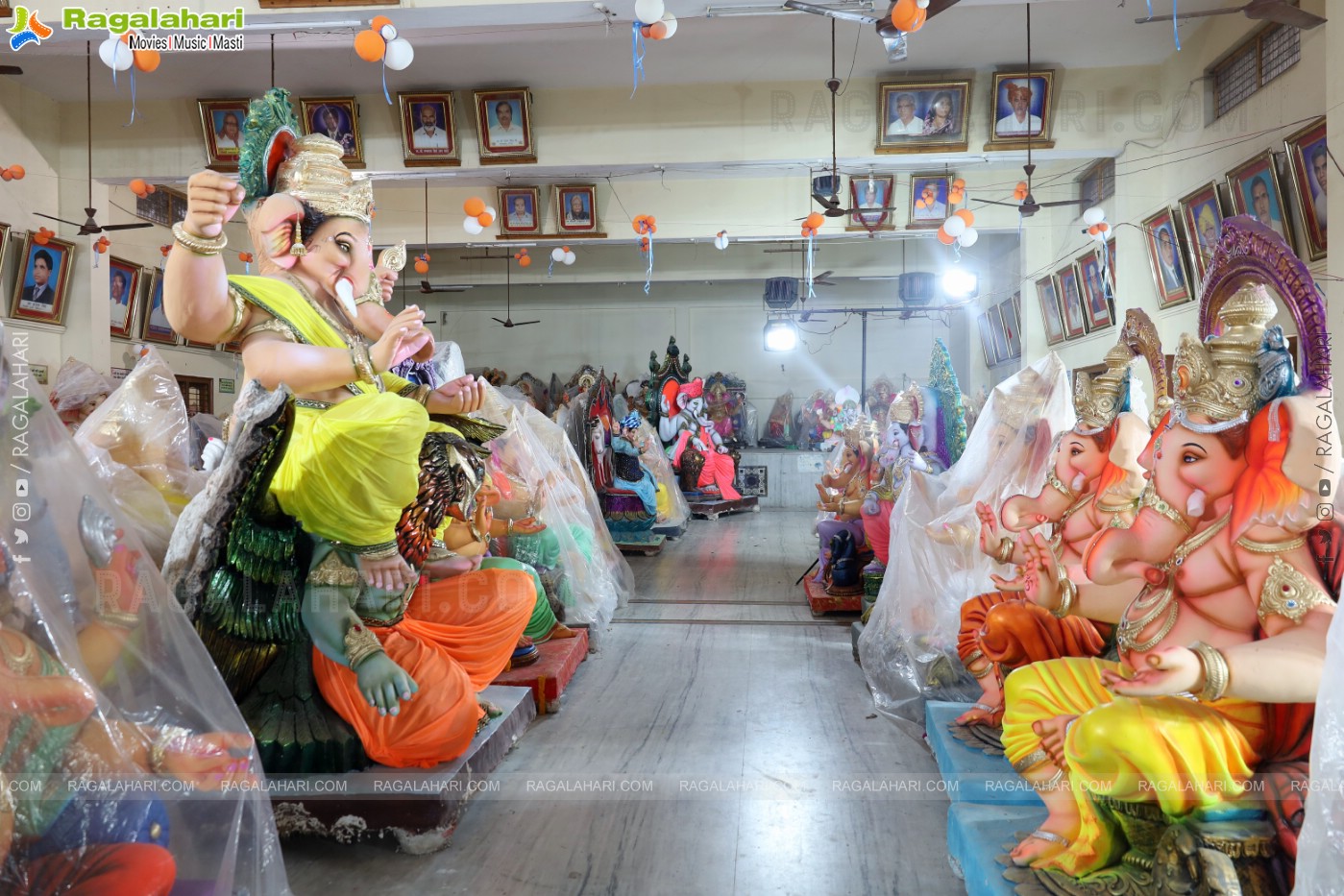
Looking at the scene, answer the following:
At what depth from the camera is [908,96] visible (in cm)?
682

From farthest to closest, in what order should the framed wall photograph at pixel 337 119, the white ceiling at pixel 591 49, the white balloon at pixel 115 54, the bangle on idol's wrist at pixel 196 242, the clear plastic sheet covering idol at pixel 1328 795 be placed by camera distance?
the framed wall photograph at pixel 337 119 < the white ceiling at pixel 591 49 < the white balloon at pixel 115 54 < the bangle on idol's wrist at pixel 196 242 < the clear plastic sheet covering idol at pixel 1328 795

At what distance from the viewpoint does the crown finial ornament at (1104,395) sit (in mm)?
2312

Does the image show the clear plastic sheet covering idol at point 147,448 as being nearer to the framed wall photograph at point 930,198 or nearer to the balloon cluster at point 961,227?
the balloon cluster at point 961,227

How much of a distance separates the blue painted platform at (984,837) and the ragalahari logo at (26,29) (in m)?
6.14

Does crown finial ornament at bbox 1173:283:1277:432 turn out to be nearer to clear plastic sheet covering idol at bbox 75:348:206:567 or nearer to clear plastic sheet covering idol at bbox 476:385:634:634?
clear plastic sheet covering idol at bbox 75:348:206:567

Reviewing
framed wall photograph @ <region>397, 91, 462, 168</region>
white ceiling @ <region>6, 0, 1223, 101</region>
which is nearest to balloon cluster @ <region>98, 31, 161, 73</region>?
white ceiling @ <region>6, 0, 1223, 101</region>

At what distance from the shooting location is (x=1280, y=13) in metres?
3.75

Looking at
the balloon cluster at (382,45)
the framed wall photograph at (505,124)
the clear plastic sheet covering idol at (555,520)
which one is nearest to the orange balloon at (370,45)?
the balloon cluster at (382,45)

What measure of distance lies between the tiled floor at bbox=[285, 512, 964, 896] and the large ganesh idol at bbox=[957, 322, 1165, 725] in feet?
1.57

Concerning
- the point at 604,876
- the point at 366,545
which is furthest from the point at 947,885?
the point at 366,545

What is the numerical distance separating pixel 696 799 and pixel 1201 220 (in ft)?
17.9

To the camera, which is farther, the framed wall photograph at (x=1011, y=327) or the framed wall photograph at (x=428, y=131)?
the framed wall photograph at (x=1011, y=327)

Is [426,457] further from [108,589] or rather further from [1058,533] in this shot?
[1058,533]

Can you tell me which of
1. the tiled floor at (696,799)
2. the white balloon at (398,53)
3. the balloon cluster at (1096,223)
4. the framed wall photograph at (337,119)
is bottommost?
the tiled floor at (696,799)
